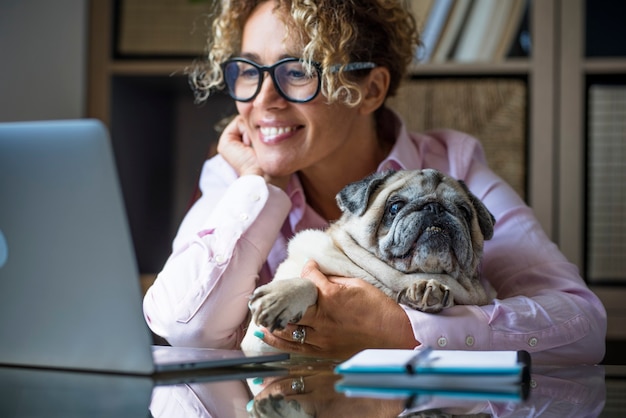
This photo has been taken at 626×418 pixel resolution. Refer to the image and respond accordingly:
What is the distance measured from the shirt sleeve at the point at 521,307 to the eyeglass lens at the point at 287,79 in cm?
35

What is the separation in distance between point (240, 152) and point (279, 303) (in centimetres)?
64

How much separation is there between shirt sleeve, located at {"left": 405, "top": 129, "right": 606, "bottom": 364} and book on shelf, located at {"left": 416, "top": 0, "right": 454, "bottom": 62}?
818mm

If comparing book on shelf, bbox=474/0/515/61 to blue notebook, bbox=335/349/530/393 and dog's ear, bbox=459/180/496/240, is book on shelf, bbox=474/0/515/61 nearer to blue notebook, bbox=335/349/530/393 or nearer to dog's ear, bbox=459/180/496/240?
dog's ear, bbox=459/180/496/240

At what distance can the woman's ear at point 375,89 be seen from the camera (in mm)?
1733

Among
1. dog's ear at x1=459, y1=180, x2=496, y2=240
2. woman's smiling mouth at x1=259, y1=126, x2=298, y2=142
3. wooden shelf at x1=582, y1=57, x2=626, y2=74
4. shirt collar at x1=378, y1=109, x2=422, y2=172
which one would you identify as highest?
wooden shelf at x1=582, y1=57, x2=626, y2=74

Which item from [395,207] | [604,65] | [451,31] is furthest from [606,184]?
[395,207]

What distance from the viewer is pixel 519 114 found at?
236 cm

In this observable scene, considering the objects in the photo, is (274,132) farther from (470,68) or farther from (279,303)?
(470,68)

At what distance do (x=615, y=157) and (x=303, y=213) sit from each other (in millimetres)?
1064

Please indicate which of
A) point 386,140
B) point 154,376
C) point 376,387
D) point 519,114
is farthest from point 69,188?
point 519,114

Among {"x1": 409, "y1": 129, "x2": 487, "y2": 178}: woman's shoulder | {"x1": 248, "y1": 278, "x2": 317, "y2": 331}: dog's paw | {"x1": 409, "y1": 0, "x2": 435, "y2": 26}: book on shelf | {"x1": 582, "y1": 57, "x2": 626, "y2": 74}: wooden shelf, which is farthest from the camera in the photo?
{"x1": 409, "y1": 0, "x2": 435, "y2": 26}: book on shelf

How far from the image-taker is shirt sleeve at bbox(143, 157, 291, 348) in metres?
1.45

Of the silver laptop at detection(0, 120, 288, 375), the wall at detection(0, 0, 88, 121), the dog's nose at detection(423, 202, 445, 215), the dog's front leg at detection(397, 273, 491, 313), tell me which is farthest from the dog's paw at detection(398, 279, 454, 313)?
the wall at detection(0, 0, 88, 121)

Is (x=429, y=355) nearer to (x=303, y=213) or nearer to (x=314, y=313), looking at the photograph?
(x=314, y=313)
